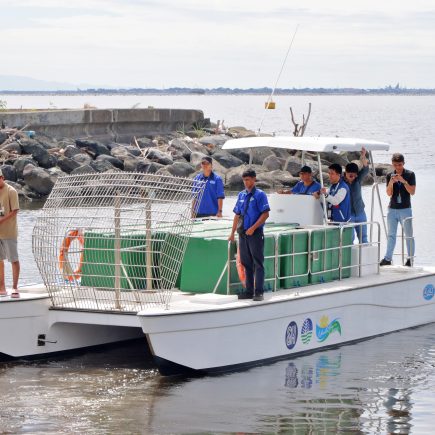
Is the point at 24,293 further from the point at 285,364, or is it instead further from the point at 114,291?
the point at 285,364

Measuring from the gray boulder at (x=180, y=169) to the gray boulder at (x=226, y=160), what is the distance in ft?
6.48

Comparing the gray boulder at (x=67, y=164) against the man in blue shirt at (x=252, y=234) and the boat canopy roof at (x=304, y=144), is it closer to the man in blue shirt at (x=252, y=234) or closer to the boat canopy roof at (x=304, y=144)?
the boat canopy roof at (x=304, y=144)

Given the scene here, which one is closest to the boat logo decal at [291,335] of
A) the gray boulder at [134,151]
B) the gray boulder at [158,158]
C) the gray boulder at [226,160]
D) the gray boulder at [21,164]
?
the gray boulder at [21,164]

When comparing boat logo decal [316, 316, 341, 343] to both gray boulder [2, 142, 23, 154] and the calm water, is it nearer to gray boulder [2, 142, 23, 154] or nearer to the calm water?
the calm water

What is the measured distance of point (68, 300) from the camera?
12.5 m

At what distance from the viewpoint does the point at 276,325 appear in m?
12.4

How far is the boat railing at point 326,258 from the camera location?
42.3 ft

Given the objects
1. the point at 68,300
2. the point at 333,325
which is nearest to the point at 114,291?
the point at 68,300

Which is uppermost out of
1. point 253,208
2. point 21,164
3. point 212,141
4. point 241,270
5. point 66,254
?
point 212,141

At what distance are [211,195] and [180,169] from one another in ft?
64.2

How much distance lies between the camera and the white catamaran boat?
38.7 ft

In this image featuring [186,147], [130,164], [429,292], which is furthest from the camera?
[186,147]

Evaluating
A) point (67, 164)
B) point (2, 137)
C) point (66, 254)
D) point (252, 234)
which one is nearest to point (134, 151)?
point (67, 164)

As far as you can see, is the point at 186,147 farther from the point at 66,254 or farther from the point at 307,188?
the point at 66,254
